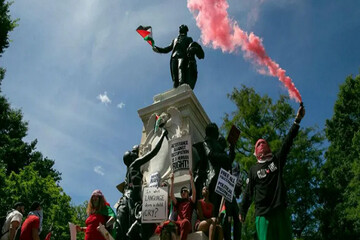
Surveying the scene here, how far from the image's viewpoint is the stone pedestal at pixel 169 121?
892 centimetres

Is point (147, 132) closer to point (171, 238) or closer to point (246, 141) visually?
point (171, 238)

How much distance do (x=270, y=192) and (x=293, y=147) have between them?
17250mm

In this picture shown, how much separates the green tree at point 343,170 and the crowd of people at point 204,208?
1209 cm

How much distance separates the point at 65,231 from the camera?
77.3 ft

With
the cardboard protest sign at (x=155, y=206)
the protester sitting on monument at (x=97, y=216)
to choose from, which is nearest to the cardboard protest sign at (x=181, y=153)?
the cardboard protest sign at (x=155, y=206)

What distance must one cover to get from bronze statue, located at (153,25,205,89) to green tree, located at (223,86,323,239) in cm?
922

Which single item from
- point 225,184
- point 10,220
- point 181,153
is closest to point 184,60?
point 181,153

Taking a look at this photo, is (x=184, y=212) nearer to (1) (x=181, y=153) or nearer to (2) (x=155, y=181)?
(2) (x=155, y=181)

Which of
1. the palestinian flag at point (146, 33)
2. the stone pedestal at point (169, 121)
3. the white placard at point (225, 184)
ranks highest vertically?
the palestinian flag at point (146, 33)

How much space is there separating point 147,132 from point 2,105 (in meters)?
17.4

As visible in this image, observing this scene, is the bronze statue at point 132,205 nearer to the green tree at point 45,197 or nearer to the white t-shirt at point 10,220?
the white t-shirt at point 10,220

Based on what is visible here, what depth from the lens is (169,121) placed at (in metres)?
9.18

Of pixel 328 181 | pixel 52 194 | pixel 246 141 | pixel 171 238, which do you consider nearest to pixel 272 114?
pixel 246 141

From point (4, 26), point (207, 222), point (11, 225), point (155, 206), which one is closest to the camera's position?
point (207, 222)
